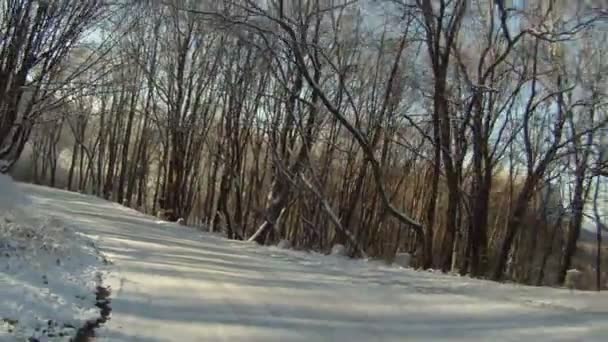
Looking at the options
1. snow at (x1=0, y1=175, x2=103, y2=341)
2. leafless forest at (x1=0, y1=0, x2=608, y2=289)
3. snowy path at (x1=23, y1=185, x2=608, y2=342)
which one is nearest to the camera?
snow at (x1=0, y1=175, x2=103, y2=341)

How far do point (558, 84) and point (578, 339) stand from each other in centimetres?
1603

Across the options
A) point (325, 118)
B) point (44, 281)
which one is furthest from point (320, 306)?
point (325, 118)

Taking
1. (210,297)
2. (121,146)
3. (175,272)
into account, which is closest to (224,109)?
(121,146)

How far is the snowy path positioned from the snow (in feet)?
1.24

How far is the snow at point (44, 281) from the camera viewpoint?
5.99 meters

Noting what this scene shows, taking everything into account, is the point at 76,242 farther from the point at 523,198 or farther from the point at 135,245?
the point at 523,198

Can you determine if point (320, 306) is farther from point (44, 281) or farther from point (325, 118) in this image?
point (325, 118)

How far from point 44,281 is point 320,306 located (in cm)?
328

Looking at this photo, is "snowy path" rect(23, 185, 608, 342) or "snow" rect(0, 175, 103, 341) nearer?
"snow" rect(0, 175, 103, 341)

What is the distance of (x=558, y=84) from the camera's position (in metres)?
21.2

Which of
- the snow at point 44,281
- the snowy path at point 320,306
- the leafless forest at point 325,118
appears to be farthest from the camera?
the leafless forest at point 325,118

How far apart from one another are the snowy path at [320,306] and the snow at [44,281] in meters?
0.38

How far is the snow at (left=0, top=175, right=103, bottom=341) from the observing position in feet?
19.6

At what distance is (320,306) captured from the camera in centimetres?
830
